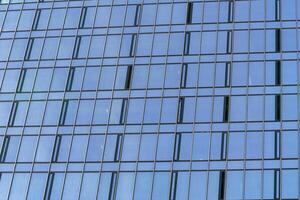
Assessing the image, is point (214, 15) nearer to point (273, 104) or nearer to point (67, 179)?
point (273, 104)

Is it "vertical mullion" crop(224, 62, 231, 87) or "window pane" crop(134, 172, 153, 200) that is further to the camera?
"vertical mullion" crop(224, 62, 231, 87)

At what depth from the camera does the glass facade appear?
60.4 metres

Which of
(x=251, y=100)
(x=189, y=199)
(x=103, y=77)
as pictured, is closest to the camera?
(x=189, y=199)

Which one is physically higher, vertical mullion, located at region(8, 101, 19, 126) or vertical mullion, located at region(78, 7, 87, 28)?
vertical mullion, located at region(78, 7, 87, 28)

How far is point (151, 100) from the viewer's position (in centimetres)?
6512

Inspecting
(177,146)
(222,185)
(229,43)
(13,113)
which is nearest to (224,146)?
(222,185)

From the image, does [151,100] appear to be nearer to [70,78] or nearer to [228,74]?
[228,74]

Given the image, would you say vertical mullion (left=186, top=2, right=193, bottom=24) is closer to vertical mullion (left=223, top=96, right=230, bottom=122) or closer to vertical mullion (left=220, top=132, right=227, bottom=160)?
vertical mullion (left=223, top=96, right=230, bottom=122)

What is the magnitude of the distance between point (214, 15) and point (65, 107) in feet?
54.0

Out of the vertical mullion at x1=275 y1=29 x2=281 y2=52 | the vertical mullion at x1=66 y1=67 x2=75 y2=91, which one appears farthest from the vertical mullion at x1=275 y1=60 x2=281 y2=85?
the vertical mullion at x1=66 y1=67 x2=75 y2=91

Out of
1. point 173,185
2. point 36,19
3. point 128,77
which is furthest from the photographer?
point 36,19

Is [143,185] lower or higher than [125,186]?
higher

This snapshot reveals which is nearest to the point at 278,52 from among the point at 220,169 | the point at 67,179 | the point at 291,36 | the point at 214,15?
the point at 291,36

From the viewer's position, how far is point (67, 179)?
2459 inches
